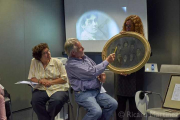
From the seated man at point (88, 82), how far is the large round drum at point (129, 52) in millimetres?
139

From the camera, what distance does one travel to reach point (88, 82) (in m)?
2.59

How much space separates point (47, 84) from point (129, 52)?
1095 millimetres

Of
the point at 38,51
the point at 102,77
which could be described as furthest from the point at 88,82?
the point at 38,51

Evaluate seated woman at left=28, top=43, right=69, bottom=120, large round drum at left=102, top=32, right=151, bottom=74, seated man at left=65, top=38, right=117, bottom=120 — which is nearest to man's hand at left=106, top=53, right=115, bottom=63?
seated man at left=65, top=38, right=117, bottom=120

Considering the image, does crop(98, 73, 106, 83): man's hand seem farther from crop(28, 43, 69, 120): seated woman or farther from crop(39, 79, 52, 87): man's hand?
crop(39, 79, 52, 87): man's hand

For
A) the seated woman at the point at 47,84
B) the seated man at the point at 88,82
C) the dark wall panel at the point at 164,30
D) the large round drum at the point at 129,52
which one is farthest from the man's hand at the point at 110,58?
the dark wall panel at the point at 164,30

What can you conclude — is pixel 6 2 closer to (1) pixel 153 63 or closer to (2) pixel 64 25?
(2) pixel 64 25

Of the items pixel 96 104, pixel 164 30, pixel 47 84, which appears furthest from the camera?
pixel 164 30

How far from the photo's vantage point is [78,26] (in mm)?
5273

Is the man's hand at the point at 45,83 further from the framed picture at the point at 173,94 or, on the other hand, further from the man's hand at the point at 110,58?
the framed picture at the point at 173,94

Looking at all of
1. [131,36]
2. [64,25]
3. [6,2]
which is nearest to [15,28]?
[6,2]

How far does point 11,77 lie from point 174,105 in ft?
9.78

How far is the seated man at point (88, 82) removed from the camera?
8.15 ft

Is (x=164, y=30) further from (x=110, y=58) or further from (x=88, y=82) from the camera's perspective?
(x=88, y=82)
